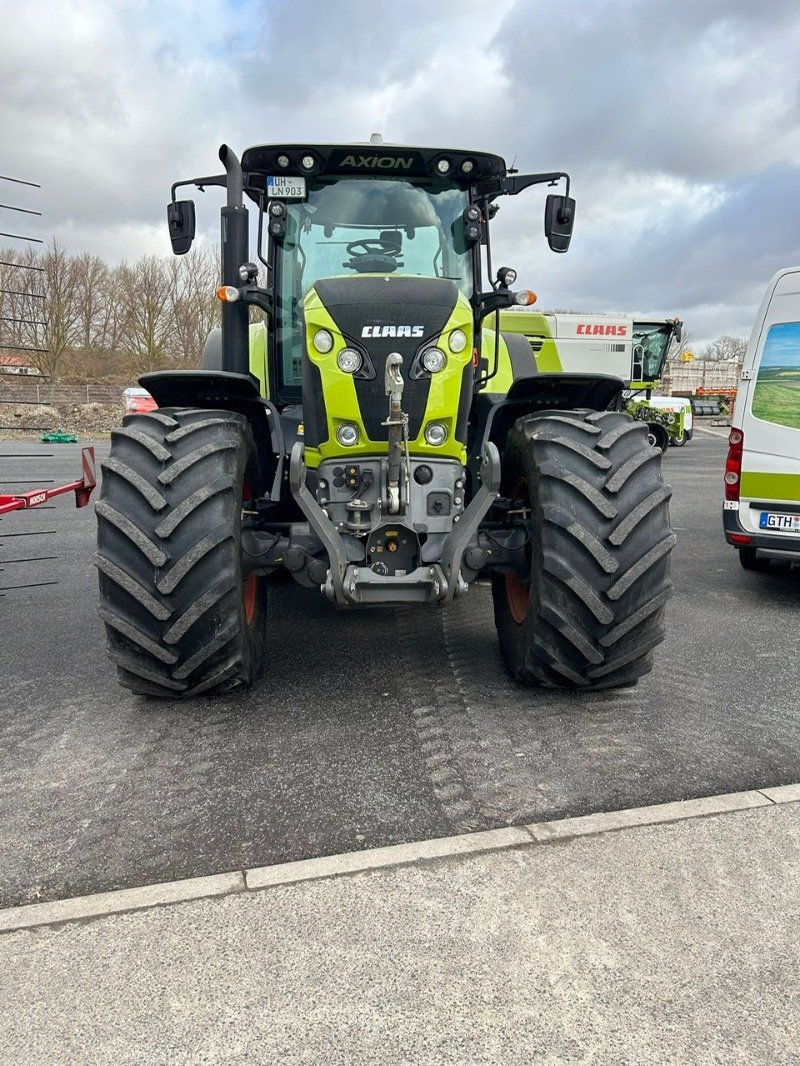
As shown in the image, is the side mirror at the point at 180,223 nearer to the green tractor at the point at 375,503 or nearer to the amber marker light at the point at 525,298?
the green tractor at the point at 375,503

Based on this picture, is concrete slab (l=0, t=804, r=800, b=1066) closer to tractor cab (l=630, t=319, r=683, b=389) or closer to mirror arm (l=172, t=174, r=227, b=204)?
mirror arm (l=172, t=174, r=227, b=204)

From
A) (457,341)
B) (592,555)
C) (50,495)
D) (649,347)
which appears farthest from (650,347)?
(592,555)

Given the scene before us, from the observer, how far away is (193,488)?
3328mm

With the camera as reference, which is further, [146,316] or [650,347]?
[146,316]

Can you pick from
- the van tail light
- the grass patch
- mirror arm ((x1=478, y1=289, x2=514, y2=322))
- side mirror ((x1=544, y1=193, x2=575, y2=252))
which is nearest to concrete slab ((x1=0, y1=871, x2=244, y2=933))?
mirror arm ((x1=478, y1=289, x2=514, y2=322))

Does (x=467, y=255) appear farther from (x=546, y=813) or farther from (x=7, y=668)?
(x=7, y=668)

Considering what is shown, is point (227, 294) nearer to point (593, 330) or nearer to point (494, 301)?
point (494, 301)

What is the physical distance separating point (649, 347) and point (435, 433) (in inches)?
795

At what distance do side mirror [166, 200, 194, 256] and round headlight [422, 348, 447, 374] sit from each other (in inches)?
77.2

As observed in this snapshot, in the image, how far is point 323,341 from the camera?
3.48 m

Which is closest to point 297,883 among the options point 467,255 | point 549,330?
point 467,255

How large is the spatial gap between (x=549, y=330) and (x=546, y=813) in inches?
648

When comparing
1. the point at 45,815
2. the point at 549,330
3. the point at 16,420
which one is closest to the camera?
the point at 45,815

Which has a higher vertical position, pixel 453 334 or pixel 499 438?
pixel 453 334
